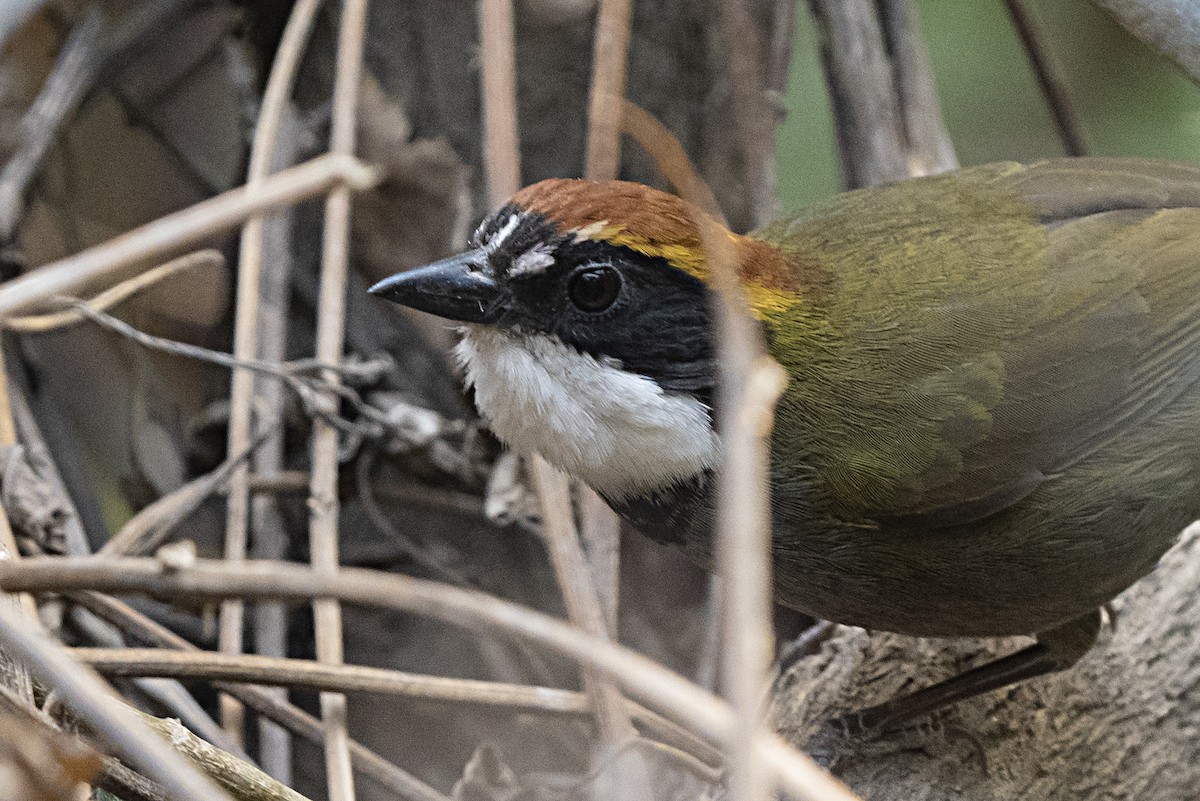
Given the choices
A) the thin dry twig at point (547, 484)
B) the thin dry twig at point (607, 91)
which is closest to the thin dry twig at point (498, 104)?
the thin dry twig at point (547, 484)

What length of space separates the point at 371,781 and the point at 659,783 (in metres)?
0.62

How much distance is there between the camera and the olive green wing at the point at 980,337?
7.12ft

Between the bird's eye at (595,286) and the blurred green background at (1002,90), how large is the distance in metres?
2.57

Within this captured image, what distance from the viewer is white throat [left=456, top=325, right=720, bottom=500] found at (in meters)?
2.10

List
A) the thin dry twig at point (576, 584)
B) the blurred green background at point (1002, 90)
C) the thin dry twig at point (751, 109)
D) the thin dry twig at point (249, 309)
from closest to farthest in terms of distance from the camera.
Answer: the thin dry twig at point (576, 584) → the thin dry twig at point (249, 309) → the thin dry twig at point (751, 109) → the blurred green background at point (1002, 90)

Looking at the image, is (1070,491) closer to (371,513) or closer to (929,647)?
(929,647)

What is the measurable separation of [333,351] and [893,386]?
1524mm

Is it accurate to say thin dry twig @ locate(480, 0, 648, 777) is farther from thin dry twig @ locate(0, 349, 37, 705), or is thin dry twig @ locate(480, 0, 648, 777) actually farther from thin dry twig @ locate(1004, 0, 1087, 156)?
thin dry twig @ locate(1004, 0, 1087, 156)

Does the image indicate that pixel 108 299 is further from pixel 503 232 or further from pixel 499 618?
pixel 499 618

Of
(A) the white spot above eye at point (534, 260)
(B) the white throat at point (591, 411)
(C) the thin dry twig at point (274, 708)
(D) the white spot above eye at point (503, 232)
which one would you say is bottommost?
(C) the thin dry twig at point (274, 708)

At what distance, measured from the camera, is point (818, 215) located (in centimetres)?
259

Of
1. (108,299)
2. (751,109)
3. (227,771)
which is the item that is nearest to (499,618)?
(227,771)

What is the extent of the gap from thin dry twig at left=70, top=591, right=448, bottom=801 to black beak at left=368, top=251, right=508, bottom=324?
90 centimetres

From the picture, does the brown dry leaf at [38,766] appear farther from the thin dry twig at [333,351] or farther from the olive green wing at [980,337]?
the olive green wing at [980,337]
